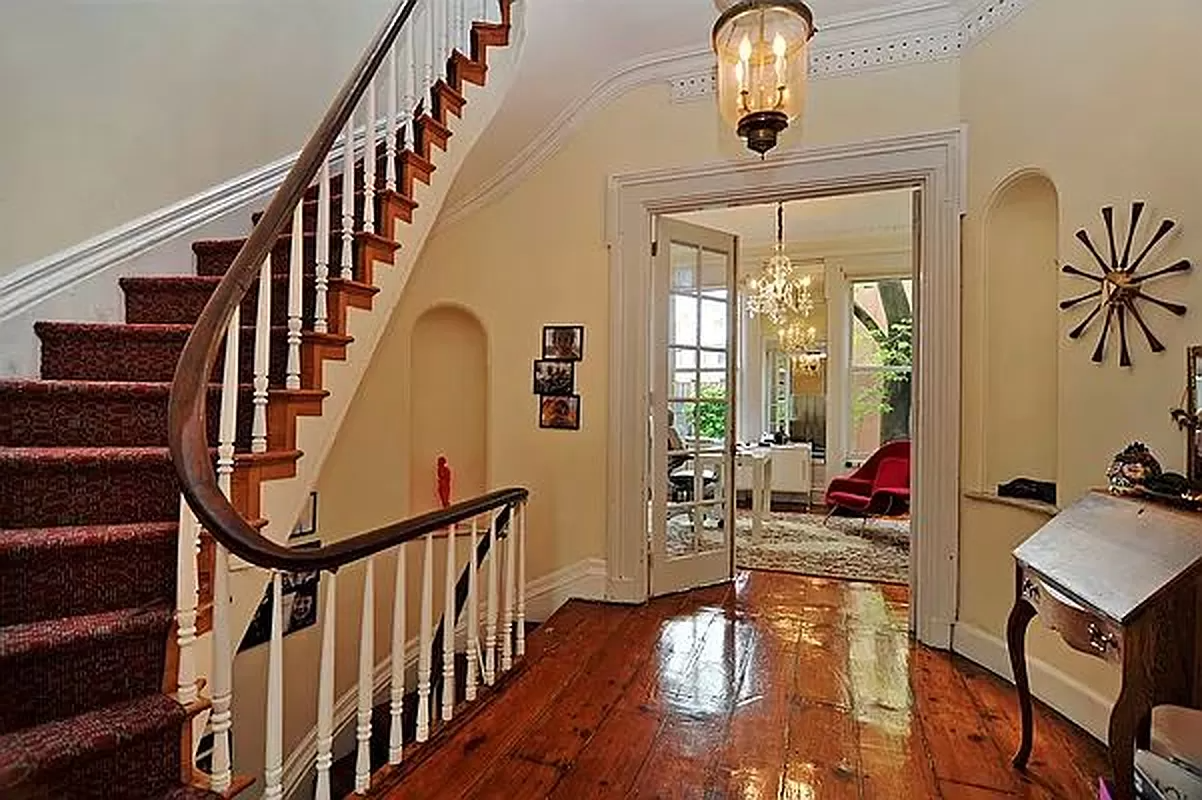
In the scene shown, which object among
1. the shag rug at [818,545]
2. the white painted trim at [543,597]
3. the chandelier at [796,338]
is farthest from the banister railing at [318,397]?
the chandelier at [796,338]

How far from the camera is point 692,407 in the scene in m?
4.49

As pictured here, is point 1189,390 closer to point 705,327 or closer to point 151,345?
point 705,327

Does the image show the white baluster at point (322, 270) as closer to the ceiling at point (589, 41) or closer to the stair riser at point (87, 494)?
the stair riser at point (87, 494)

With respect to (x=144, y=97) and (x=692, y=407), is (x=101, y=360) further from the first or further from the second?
(x=692, y=407)

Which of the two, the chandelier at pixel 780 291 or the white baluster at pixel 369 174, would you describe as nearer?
the white baluster at pixel 369 174

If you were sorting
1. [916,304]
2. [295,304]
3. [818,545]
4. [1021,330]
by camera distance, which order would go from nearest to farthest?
[295,304], [1021,330], [916,304], [818,545]

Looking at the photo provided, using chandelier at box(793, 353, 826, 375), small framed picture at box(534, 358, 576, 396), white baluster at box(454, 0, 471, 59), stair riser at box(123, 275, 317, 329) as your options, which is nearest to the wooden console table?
small framed picture at box(534, 358, 576, 396)

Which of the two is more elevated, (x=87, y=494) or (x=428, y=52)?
(x=428, y=52)

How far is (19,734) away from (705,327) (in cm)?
379

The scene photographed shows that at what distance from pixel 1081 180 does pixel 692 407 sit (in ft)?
7.79

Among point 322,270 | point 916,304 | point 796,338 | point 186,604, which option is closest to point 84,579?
point 186,604

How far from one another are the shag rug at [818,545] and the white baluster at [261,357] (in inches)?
109

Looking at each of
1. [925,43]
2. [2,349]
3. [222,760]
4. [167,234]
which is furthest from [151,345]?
[925,43]

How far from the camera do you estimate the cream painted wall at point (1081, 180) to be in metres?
2.30
